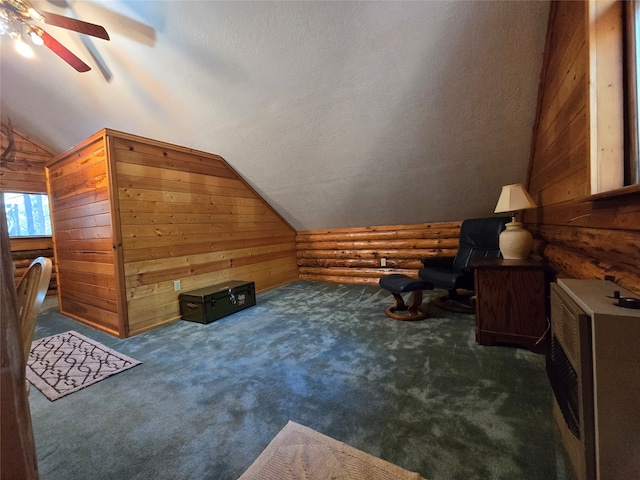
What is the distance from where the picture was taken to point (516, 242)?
2.25 m

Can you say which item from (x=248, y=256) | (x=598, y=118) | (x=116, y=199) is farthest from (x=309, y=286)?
(x=598, y=118)

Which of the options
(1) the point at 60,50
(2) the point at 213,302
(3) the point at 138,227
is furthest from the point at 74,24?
(2) the point at 213,302

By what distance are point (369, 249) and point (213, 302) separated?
8.82 feet

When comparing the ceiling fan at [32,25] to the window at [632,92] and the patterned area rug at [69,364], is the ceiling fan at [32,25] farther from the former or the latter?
the window at [632,92]

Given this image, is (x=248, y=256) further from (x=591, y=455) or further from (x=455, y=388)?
(x=591, y=455)

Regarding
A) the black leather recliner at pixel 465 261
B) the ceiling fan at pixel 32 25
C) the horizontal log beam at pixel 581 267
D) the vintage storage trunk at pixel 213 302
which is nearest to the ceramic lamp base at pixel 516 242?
the horizontal log beam at pixel 581 267

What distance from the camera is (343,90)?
7.86ft

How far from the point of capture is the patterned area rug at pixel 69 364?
178 centimetres

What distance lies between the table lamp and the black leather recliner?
511mm

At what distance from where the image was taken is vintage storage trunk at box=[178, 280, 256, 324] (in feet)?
9.35

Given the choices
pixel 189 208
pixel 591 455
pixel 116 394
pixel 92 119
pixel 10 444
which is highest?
pixel 92 119

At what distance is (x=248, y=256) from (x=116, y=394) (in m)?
2.48

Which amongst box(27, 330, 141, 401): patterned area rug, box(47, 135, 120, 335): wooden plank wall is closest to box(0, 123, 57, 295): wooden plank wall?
A: box(47, 135, 120, 335): wooden plank wall

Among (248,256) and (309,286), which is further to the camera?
(309,286)
